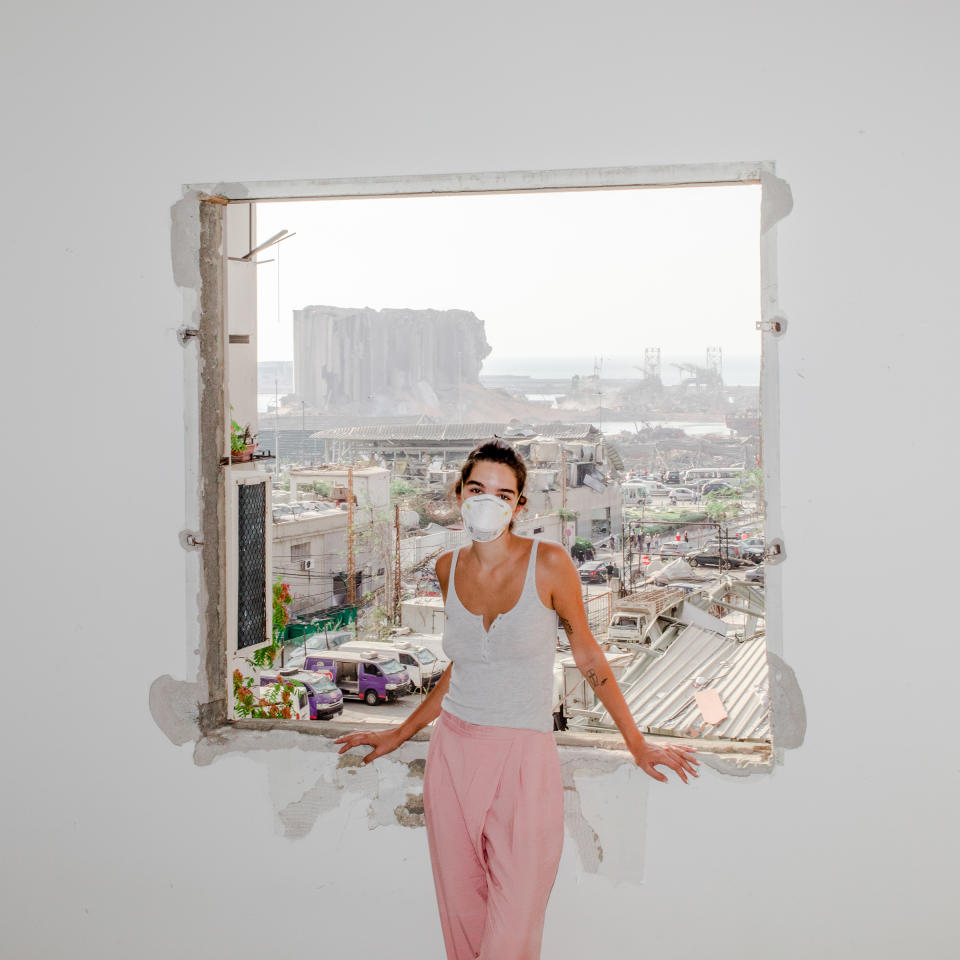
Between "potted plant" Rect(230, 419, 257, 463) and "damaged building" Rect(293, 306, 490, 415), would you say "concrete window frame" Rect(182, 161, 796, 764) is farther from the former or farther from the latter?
"damaged building" Rect(293, 306, 490, 415)

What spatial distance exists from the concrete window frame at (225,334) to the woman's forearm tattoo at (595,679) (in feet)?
0.87

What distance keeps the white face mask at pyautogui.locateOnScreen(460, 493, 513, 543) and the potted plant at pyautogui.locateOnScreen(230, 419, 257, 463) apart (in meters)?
0.71

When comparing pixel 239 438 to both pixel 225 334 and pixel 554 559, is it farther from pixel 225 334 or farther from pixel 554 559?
pixel 554 559

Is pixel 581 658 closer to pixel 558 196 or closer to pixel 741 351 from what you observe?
pixel 741 351

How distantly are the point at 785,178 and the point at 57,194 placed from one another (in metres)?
1.65

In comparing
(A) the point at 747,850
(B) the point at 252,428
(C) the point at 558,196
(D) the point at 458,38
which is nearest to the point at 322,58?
(D) the point at 458,38

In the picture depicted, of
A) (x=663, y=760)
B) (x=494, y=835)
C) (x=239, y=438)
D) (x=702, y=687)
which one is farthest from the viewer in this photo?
(x=239, y=438)

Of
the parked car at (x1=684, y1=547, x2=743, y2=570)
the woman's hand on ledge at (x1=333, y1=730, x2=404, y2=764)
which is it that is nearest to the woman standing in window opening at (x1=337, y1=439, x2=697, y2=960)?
the woman's hand on ledge at (x1=333, y1=730, x2=404, y2=764)

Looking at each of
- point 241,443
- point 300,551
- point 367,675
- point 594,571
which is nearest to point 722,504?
A: point 594,571

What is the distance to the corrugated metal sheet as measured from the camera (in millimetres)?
2004

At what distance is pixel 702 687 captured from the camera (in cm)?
217

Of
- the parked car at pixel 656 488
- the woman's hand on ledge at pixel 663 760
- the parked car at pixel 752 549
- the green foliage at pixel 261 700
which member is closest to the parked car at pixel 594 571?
the parked car at pixel 656 488

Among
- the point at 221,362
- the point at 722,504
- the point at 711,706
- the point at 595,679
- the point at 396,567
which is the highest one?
the point at 221,362

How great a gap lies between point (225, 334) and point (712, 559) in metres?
1.32
